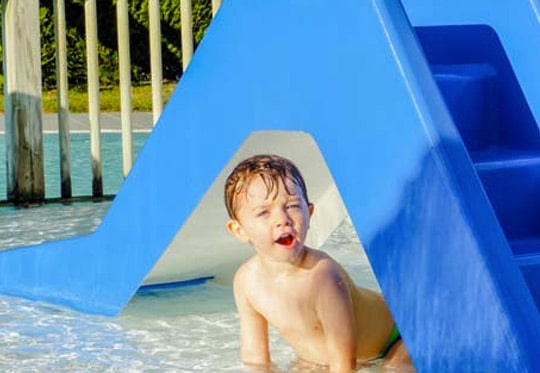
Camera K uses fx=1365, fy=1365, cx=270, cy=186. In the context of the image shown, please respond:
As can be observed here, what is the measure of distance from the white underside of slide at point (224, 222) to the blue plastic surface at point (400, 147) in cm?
15

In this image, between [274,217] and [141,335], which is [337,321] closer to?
[274,217]

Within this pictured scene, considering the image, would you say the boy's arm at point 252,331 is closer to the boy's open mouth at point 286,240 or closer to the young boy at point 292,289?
the young boy at point 292,289

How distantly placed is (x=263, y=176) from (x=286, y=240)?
0.56ft

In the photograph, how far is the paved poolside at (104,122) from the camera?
12.6m

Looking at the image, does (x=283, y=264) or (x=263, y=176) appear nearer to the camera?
(x=263, y=176)

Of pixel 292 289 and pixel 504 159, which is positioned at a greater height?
pixel 504 159

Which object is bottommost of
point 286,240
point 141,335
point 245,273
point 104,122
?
point 141,335

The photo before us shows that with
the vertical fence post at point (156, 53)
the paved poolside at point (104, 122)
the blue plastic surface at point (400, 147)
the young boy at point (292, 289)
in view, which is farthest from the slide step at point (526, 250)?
the paved poolside at point (104, 122)

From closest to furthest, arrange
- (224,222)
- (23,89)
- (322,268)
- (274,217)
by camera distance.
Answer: (274,217) < (322,268) < (224,222) < (23,89)

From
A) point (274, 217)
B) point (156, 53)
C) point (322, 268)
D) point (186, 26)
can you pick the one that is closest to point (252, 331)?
point (322, 268)

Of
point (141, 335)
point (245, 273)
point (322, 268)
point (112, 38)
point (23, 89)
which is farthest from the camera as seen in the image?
point (112, 38)

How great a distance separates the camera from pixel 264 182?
343 cm

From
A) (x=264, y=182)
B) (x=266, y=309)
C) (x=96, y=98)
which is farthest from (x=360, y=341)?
(x=96, y=98)

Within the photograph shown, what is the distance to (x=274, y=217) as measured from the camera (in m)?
3.39
